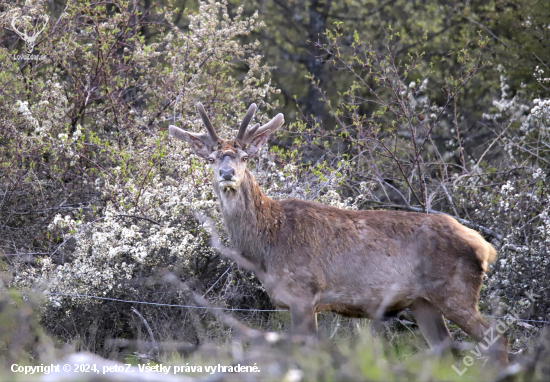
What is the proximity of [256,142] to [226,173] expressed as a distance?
102 centimetres

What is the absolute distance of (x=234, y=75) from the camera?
16.2 meters

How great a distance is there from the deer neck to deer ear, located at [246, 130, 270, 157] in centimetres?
51

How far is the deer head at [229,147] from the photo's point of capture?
606 centimetres

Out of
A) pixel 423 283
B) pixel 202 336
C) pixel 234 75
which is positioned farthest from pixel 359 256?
pixel 234 75

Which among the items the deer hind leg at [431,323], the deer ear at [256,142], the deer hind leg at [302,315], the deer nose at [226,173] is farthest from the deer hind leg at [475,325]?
the deer ear at [256,142]

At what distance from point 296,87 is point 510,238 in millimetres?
9328

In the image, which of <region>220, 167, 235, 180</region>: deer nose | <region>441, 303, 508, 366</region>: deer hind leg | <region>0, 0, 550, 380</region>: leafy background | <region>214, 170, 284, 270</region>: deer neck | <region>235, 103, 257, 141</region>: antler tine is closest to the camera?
<region>441, 303, 508, 366</region>: deer hind leg

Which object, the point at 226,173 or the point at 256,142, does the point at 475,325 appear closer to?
the point at 226,173

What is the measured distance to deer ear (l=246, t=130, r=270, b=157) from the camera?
6.82m

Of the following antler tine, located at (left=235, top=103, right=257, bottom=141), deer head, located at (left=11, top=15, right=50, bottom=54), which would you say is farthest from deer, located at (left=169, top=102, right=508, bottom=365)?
deer head, located at (left=11, top=15, right=50, bottom=54)

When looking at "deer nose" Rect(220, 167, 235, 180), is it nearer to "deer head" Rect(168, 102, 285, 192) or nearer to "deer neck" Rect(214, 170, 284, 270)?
"deer head" Rect(168, 102, 285, 192)

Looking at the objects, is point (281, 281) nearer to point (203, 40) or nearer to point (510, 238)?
point (510, 238)

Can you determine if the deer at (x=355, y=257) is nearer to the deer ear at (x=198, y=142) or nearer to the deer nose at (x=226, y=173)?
the deer nose at (x=226, y=173)

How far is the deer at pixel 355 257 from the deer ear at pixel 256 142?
399mm
